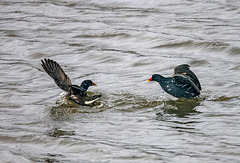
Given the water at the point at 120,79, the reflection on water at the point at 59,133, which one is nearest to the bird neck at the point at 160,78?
the water at the point at 120,79

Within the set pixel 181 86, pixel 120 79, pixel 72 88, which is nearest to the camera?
pixel 72 88

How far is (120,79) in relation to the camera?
1279 cm

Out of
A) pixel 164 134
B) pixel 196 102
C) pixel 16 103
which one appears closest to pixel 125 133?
pixel 164 134

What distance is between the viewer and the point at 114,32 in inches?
661

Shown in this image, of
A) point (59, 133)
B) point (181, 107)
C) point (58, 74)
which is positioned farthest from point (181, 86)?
point (59, 133)

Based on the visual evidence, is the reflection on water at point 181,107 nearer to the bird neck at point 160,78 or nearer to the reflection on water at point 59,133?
the bird neck at point 160,78

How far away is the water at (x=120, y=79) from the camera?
8969mm

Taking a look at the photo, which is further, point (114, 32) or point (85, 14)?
point (85, 14)

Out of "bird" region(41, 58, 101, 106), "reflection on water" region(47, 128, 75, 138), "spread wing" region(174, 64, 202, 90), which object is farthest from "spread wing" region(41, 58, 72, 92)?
"spread wing" region(174, 64, 202, 90)

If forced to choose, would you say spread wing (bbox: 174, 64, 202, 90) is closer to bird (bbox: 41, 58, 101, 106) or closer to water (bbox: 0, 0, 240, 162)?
water (bbox: 0, 0, 240, 162)

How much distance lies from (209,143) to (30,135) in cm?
295

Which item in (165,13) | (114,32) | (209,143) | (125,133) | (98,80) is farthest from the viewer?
(165,13)

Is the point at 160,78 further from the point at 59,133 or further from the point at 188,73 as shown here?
the point at 59,133

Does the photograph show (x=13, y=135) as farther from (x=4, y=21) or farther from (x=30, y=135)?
(x=4, y=21)
